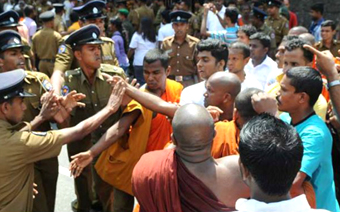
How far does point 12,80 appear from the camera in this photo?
339 centimetres

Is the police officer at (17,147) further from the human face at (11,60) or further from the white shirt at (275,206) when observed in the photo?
Result: the white shirt at (275,206)

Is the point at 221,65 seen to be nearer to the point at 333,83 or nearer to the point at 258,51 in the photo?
the point at 258,51

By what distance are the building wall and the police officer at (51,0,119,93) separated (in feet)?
26.5

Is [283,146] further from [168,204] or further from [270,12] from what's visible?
[270,12]

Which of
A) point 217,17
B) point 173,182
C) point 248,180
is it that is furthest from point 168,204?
point 217,17

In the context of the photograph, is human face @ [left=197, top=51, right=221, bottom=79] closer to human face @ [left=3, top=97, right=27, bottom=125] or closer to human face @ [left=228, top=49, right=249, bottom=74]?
human face @ [left=228, top=49, right=249, bottom=74]

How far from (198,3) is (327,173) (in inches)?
403

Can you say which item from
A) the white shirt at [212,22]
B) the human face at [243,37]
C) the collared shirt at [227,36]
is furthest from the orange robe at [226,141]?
the white shirt at [212,22]

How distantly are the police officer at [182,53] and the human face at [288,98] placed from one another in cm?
423

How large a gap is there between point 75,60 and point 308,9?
9287 mm

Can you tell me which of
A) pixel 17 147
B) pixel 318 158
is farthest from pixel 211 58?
pixel 17 147

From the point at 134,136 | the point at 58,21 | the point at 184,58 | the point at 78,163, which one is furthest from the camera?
the point at 58,21

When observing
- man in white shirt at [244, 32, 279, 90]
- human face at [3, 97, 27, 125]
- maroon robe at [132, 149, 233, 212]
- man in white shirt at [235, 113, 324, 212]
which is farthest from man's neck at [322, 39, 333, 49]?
man in white shirt at [235, 113, 324, 212]

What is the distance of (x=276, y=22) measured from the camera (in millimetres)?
9984
